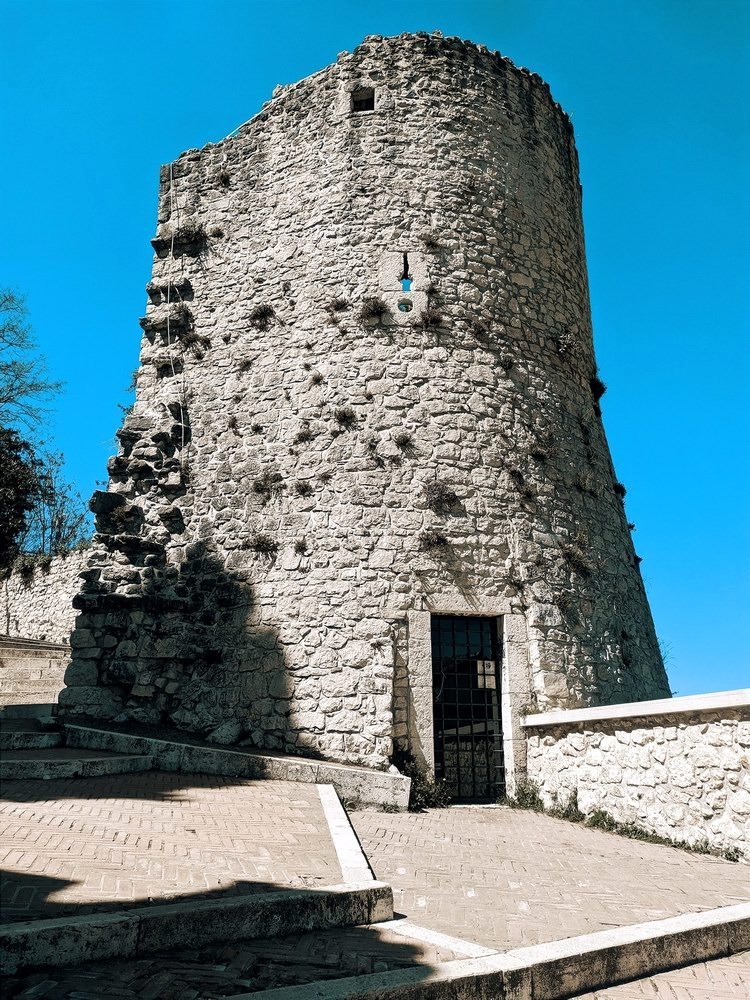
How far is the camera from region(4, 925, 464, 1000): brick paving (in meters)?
3.50

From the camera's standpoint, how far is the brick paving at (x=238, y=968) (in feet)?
11.5

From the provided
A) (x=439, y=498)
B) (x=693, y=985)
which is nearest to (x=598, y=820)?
(x=693, y=985)

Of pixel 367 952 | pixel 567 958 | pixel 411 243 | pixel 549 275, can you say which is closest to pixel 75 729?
pixel 367 952

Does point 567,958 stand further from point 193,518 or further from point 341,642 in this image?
point 193,518

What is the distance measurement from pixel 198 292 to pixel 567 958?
40.6ft

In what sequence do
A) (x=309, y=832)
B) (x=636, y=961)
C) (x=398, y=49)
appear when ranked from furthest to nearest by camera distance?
(x=398, y=49), (x=309, y=832), (x=636, y=961)

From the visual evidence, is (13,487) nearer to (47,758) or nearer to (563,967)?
(47,758)

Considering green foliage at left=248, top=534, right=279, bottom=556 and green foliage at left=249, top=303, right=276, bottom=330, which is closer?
green foliage at left=248, top=534, right=279, bottom=556

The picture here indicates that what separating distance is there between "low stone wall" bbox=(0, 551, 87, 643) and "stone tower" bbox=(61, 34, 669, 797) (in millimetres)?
9250

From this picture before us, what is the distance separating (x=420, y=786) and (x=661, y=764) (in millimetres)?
3071

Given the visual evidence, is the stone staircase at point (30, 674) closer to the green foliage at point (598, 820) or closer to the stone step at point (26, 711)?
the stone step at point (26, 711)

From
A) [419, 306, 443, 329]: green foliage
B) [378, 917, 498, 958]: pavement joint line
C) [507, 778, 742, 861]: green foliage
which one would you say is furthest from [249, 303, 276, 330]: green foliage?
[378, 917, 498, 958]: pavement joint line

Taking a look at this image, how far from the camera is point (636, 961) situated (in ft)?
15.2

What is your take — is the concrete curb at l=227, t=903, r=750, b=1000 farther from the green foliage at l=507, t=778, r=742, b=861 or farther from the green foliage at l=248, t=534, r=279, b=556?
the green foliage at l=248, t=534, r=279, b=556
